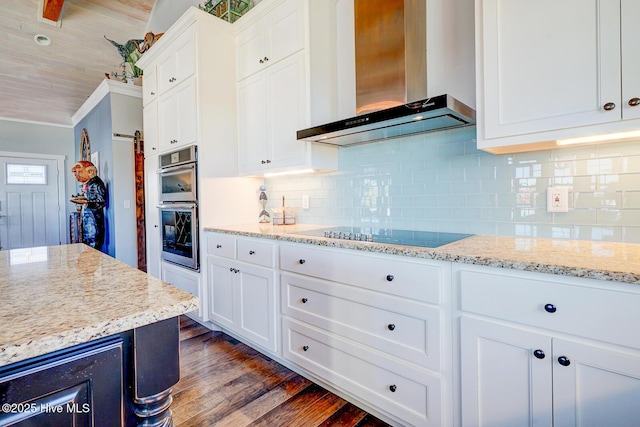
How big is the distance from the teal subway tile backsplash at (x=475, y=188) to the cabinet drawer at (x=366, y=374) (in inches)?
33.4

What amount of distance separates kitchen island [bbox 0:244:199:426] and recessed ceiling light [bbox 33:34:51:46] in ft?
15.9

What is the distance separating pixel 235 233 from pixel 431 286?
1.45 metres

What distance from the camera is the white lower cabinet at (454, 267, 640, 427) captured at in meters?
0.97

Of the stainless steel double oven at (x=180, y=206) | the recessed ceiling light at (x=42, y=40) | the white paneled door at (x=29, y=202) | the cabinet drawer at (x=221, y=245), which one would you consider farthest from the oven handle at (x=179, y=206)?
the white paneled door at (x=29, y=202)

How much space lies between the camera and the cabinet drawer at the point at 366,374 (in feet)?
4.53

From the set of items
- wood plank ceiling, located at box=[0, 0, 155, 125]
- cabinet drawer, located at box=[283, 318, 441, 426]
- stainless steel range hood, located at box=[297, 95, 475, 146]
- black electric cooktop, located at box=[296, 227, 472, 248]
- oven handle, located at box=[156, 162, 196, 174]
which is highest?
wood plank ceiling, located at box=[0, 0, 155, 125]

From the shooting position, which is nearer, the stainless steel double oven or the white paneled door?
the stainless steel double oven

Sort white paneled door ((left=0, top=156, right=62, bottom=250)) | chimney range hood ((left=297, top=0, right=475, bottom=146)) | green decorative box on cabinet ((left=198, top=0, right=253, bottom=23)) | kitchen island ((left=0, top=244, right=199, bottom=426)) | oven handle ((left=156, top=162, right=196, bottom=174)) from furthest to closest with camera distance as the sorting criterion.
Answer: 1. white paneled door ((left=0, top=156, right=62, bottom=250))
2. green decorative box on cabinet ((left=198, top=0, right=253, bottom=23))
3. oven handle ((left=156, top=162, right=196, bottom=174))
4. chimney range hood ((left=297, top=0, right=475, bottom=146))
5. kitchen island ((left=0, top=244, right=199, bottom=426))

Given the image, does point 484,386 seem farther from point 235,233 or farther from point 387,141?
point 235,233

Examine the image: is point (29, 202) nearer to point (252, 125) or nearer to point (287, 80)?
point (252, 125)

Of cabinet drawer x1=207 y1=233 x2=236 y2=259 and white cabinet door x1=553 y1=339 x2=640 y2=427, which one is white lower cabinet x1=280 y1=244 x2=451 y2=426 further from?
cabinet drawer x1=207 y1=233 x2=236 y2=259

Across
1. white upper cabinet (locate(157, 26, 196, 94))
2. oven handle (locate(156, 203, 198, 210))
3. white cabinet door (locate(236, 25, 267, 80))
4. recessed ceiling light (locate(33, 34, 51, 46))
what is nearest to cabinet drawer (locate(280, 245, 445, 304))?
oven handle (locate(156, 203, 198, 210))

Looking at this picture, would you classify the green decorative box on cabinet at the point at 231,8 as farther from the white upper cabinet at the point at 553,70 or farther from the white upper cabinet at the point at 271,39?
the white upper cabinet at the point at 553,70

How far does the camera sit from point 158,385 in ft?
2.24
